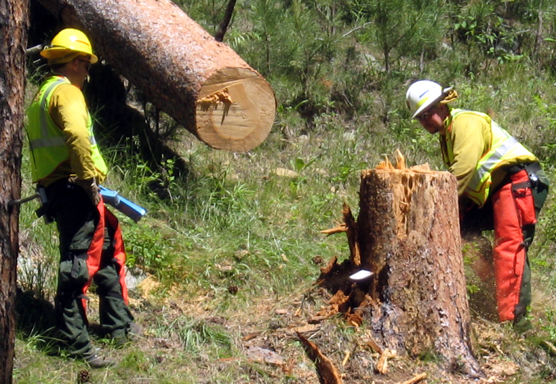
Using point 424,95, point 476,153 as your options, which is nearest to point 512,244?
point 476,153

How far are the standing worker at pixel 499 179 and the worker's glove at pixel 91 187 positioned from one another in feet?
6.97

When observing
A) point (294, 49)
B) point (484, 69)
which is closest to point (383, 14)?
point (294, 49)

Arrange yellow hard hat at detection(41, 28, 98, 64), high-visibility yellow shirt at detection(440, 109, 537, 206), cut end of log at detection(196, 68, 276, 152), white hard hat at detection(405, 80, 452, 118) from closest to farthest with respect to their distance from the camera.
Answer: yellow hard hat at detection(41, 28, 98, 64) < high-visibility yellow shirt at detection(440, 109, 537, 206) < white hard hat at detection(405, 80, 452, 118) < cut end of log at detection(196, 68, 276, 152)

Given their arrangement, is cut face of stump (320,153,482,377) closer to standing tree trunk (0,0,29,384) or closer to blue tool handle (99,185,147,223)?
blue tool handle (99,185,147,223)

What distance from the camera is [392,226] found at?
4.26m

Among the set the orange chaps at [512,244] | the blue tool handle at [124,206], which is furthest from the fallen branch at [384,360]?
the blue tool handle at [124,206]

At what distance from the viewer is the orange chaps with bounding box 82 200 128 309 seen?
13.2ft

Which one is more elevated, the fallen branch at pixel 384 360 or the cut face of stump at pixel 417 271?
the cut face of stump at pixel 417 271

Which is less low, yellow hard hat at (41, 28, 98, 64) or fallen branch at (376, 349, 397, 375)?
yellow hard hat at (41, 28, 98, 64)

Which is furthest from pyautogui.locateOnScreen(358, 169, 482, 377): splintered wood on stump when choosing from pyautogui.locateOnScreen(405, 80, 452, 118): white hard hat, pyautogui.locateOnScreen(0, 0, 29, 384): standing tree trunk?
pyautogui.locateOnScreen(0, 0, 29, 384): standing tree trunk

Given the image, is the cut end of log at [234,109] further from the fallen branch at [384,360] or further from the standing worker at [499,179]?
the fallen branch at [384,360]

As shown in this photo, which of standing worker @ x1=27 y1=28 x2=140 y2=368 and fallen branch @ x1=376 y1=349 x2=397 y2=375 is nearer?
standing worker @ x1=27 y1=28 x2=140 y2=368

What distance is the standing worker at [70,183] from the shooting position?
3871mm

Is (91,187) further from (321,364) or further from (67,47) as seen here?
(321,364)
